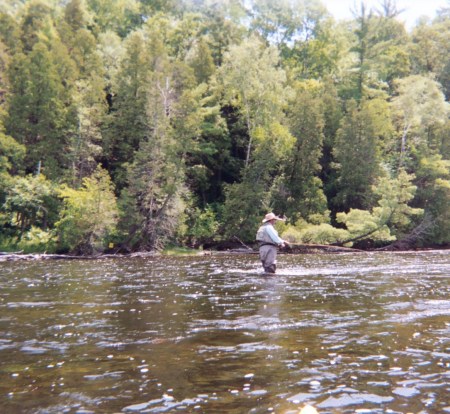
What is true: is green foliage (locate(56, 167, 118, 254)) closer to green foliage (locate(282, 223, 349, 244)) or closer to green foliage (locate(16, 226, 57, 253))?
green foliage (locate(16, 226, 57, 253))

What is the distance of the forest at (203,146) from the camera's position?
35.6m

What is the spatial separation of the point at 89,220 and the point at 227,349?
24564 mm

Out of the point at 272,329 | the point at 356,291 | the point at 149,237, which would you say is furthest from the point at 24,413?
the point at 149,237

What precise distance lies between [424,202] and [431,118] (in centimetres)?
753

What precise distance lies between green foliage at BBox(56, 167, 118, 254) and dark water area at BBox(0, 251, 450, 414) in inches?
615

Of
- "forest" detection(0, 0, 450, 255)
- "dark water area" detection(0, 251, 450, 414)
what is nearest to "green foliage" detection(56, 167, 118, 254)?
"forest" detection(0, 0, 450, 255)

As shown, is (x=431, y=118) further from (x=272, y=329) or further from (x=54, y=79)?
(x=272, y=329)

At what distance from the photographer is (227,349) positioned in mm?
8148

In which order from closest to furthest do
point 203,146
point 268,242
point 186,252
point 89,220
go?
point 268,242, point 89,220, point 186,252, point 203,146

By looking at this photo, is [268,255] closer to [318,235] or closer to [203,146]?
[318,235]

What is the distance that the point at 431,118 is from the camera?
147ft

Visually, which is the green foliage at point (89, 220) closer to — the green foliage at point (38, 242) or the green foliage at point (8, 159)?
the green foliage at point (38, 242)

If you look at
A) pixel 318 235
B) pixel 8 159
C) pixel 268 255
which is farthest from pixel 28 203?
pixel 268 255

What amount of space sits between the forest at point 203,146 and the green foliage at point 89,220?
0.09 meters
